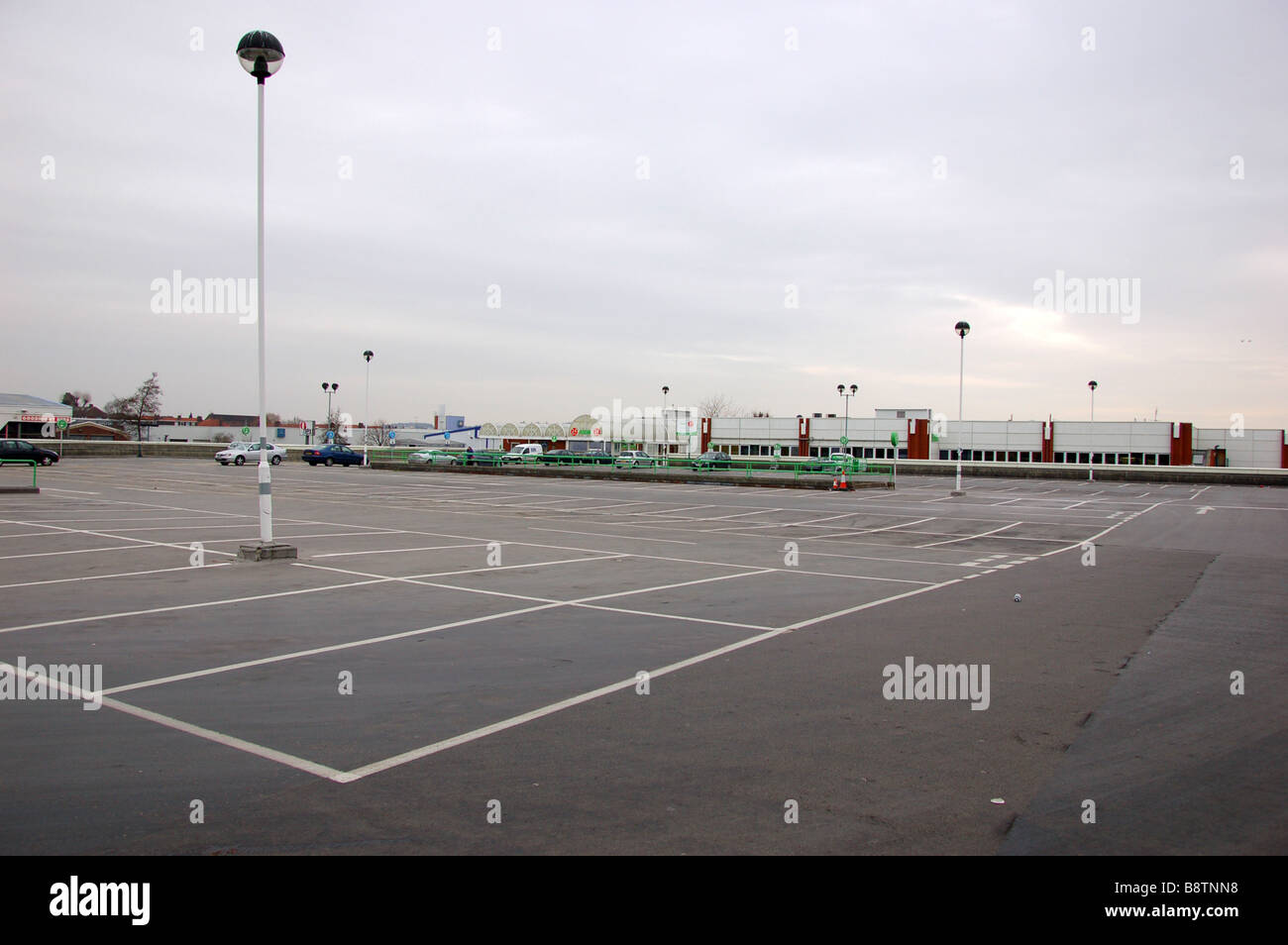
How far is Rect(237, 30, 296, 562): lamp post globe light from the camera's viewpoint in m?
13.5

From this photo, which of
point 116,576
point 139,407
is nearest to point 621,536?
point 116,576

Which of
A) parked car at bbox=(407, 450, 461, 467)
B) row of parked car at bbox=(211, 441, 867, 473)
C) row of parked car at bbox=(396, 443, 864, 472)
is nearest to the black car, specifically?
row of parked car at bbox=(211, 441, 867, 473)

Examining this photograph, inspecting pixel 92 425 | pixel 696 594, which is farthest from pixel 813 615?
pixel 92 425

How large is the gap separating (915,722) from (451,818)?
3456mm

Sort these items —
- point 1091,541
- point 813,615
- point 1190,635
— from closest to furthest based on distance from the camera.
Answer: point 1190,635, point 813,615, point 1091,541

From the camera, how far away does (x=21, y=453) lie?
47656mm

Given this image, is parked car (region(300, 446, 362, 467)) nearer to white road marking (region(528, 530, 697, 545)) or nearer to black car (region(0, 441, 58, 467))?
black car (region(0, 441, 58, 467))

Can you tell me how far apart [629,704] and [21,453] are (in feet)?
176

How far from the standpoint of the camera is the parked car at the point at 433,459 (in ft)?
180

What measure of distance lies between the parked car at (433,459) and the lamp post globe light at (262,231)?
39864 mm

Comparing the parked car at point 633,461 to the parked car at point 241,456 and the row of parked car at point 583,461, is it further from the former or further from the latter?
the parked car at point 241,456

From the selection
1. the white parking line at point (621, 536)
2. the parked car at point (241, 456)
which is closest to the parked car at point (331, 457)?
the parked car at point (241, 456)
